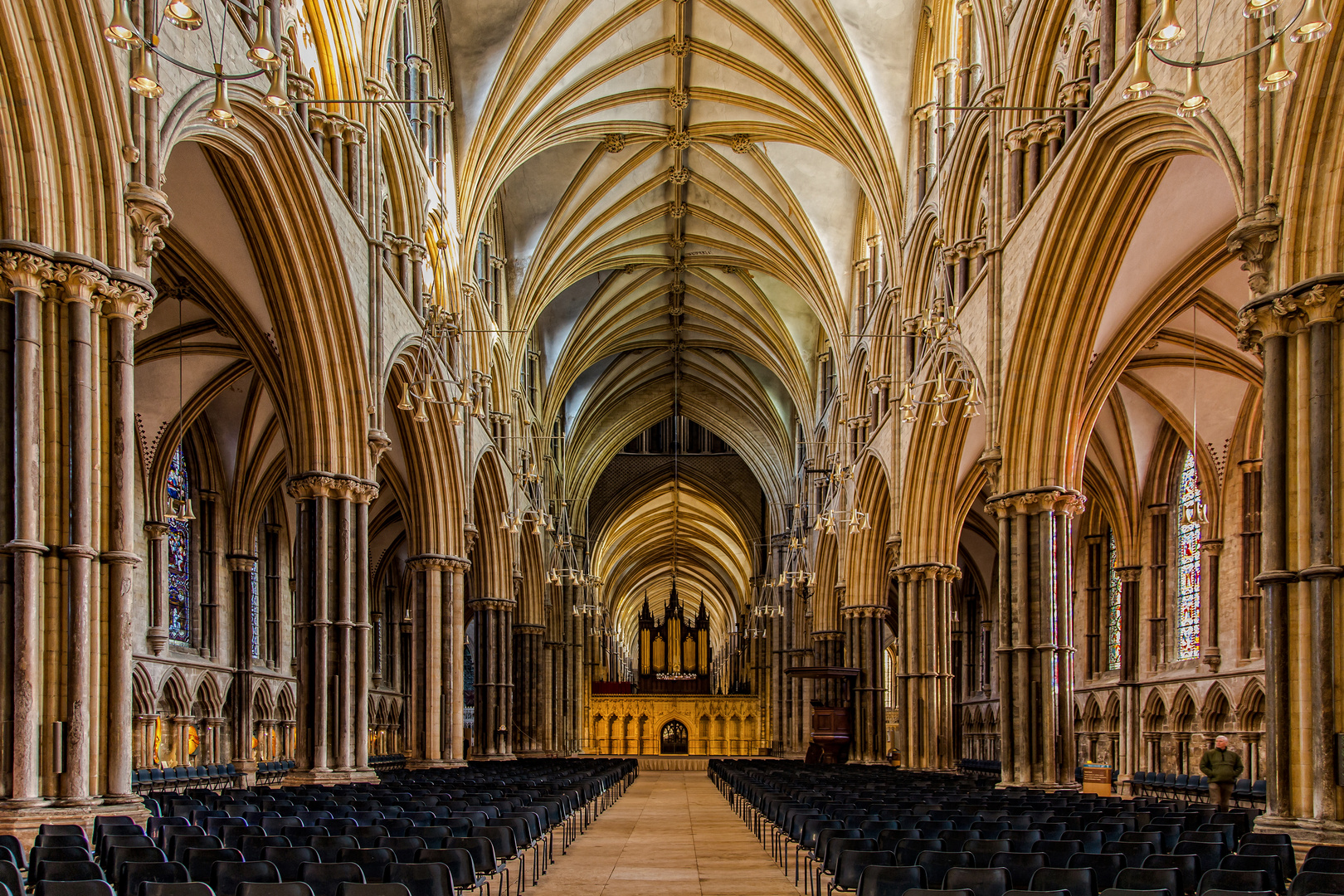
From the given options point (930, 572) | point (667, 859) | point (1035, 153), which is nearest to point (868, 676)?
point (930, 572)

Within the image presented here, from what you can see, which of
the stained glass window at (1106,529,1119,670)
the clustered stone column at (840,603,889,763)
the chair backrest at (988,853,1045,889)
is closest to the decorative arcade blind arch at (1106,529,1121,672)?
the stained glass window at (1106,529,1119,670)

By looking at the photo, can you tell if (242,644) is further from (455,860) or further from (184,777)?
(455,860)

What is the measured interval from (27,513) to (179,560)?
20.4 metres

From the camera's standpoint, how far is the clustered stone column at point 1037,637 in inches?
734

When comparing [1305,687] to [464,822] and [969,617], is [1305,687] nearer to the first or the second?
[464,822]

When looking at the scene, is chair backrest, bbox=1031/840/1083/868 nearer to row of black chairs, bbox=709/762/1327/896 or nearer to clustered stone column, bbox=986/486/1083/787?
Result: row of black chairs, bbox=709/762/1327/896

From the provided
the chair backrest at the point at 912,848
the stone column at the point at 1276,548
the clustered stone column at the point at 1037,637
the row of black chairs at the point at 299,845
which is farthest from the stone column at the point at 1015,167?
the chair backrest at the point at 912,848

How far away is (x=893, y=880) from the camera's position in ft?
23.8

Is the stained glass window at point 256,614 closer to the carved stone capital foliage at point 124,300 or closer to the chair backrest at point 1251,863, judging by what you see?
the carved stone capital foliage at point 124,300

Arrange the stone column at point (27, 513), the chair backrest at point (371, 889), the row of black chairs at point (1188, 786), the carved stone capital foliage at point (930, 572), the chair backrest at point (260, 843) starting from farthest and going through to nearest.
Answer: the carved stone capital foliage at point (930, 572) → the row of black chairs at point (1188, 786) → the stone column at point (27, 513) → the chair backrest at point (260, 843) → the chair backrest at point (371, 889)

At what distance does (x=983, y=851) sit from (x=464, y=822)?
450cm

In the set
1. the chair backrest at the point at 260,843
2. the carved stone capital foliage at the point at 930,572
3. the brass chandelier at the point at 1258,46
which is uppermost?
the brass chandelier at the point at 1258,46

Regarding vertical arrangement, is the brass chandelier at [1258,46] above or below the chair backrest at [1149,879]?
above

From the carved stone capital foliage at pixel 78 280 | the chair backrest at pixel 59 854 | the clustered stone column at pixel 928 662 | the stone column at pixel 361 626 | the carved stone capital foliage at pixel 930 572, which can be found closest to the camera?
the chair backrest at pixel 59 854
